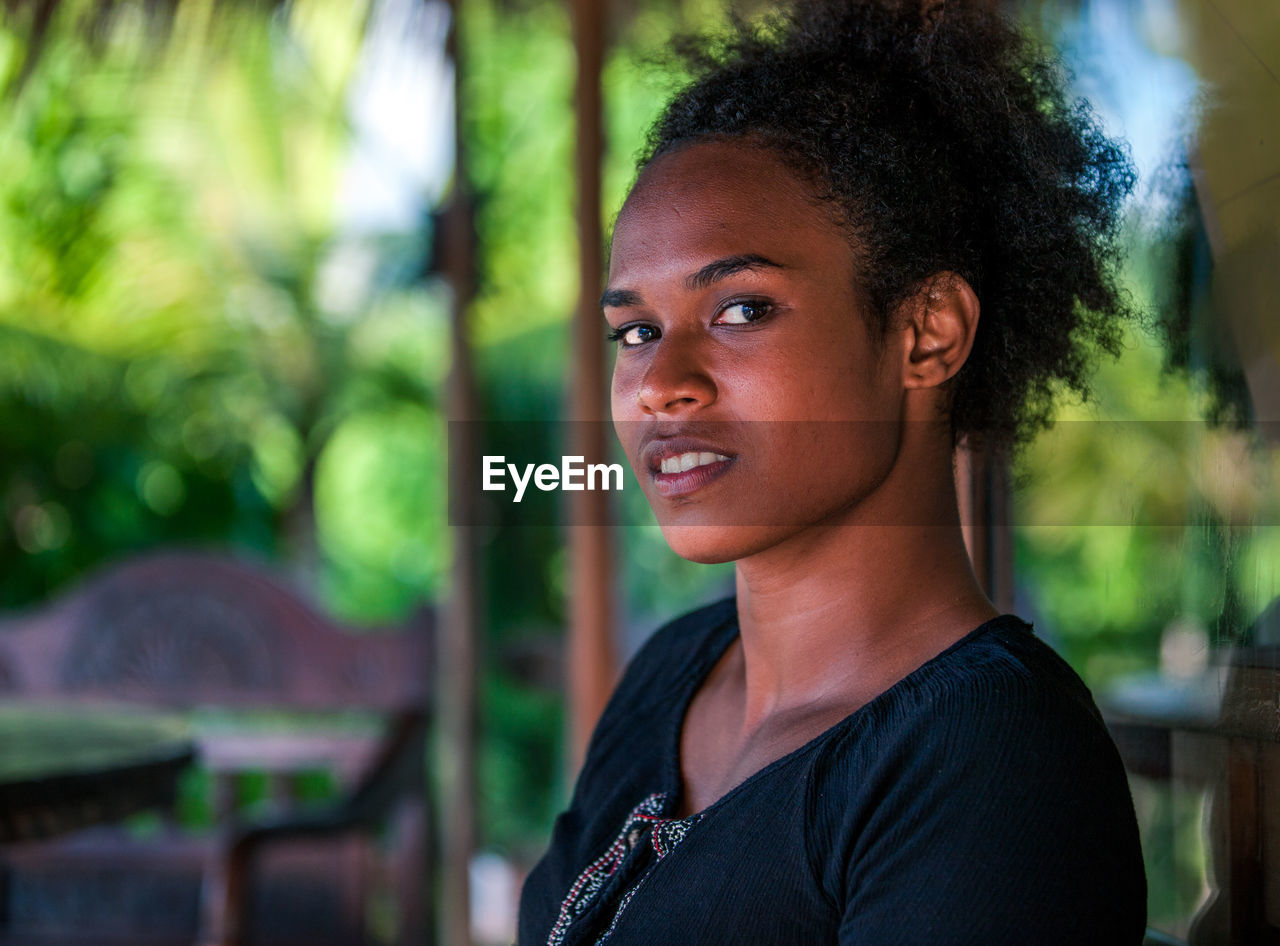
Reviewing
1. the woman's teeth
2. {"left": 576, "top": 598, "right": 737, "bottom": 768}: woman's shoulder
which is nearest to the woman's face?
the woman's teeth

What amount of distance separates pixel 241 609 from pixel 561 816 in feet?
6.40

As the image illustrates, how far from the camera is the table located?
1749 mm

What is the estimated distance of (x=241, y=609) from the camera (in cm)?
299

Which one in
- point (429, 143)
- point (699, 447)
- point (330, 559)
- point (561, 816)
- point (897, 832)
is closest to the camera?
point (897, 832)

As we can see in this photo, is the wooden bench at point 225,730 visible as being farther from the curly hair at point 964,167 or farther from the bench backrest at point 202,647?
the curly hair at point 964,167

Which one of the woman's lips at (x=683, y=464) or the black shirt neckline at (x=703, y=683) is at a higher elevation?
the woman's lips at (x=683, y=464)

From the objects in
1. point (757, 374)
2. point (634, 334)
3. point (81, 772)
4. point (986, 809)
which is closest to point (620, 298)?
point (634, 334)

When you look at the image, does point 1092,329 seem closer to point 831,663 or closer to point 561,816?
point 831,663

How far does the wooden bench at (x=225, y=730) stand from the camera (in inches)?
116

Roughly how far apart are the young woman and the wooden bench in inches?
72.3

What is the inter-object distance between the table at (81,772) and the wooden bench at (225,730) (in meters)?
0.65

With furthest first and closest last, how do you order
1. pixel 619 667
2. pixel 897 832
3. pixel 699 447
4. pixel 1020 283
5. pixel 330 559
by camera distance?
pixel 330 559, pixel 619 667, pixel 1020 283, pixel 699 447, pixel 897 832

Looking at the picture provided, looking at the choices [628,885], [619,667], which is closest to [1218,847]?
[628,885]

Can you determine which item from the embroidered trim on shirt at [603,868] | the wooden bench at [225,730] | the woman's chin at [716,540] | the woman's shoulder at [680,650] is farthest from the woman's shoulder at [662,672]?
the wooden bench at [225,730]
